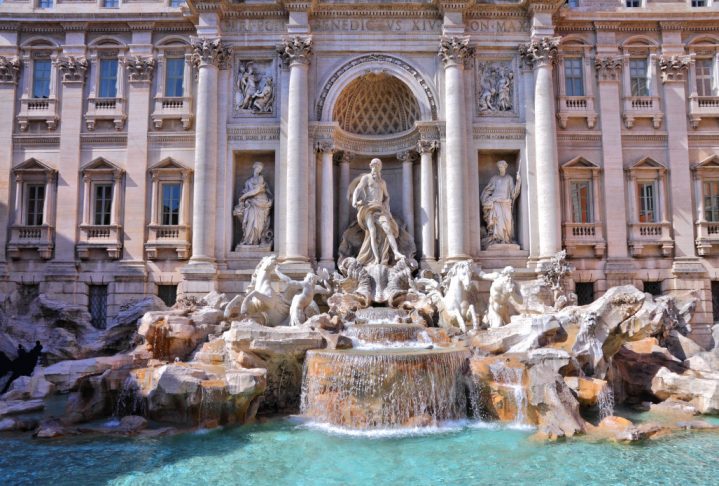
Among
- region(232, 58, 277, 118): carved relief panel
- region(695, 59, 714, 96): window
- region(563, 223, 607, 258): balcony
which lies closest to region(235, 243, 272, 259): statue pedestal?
region(232, 58, 277, 118): carved relief panel

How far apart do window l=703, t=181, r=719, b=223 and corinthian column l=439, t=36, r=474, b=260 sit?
9651 mm

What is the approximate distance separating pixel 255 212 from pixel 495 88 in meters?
10.4

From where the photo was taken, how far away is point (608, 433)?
10461 mm

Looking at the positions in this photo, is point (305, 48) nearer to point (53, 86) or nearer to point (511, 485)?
point (53, 86)

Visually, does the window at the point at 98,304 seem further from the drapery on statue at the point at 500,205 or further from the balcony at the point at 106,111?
the drapery on statue at the point at 500,205

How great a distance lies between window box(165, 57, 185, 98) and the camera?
20.5 meters

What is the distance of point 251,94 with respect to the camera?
19.8 meters

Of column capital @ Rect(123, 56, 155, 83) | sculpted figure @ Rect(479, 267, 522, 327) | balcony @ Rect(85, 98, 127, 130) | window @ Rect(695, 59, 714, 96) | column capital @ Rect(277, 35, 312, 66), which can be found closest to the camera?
sculpted figure @ Rect(479, 267, 522, 327)

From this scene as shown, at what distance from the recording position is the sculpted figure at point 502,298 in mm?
15156

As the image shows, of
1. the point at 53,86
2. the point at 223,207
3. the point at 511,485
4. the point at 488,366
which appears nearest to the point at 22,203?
the point at 53,86

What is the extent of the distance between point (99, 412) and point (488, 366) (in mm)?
9402

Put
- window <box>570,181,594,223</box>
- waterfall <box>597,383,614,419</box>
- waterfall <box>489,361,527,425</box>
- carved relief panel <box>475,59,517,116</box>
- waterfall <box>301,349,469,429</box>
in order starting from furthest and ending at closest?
window <box>570,181,594,223</box> < carved relief panel <box>475,59,517,116</box> < waterfall <box>597,383,614,419</box> < waterfall <box>489,361,527,425</box> < waterfall <box>301,349,469,429</box>

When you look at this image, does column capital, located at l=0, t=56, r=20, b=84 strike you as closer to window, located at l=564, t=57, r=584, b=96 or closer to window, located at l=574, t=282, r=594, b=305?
window, located at l=564, t=57, r=584, b=96

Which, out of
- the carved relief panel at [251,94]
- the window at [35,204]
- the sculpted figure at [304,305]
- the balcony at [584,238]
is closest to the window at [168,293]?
the window at [35,204]
